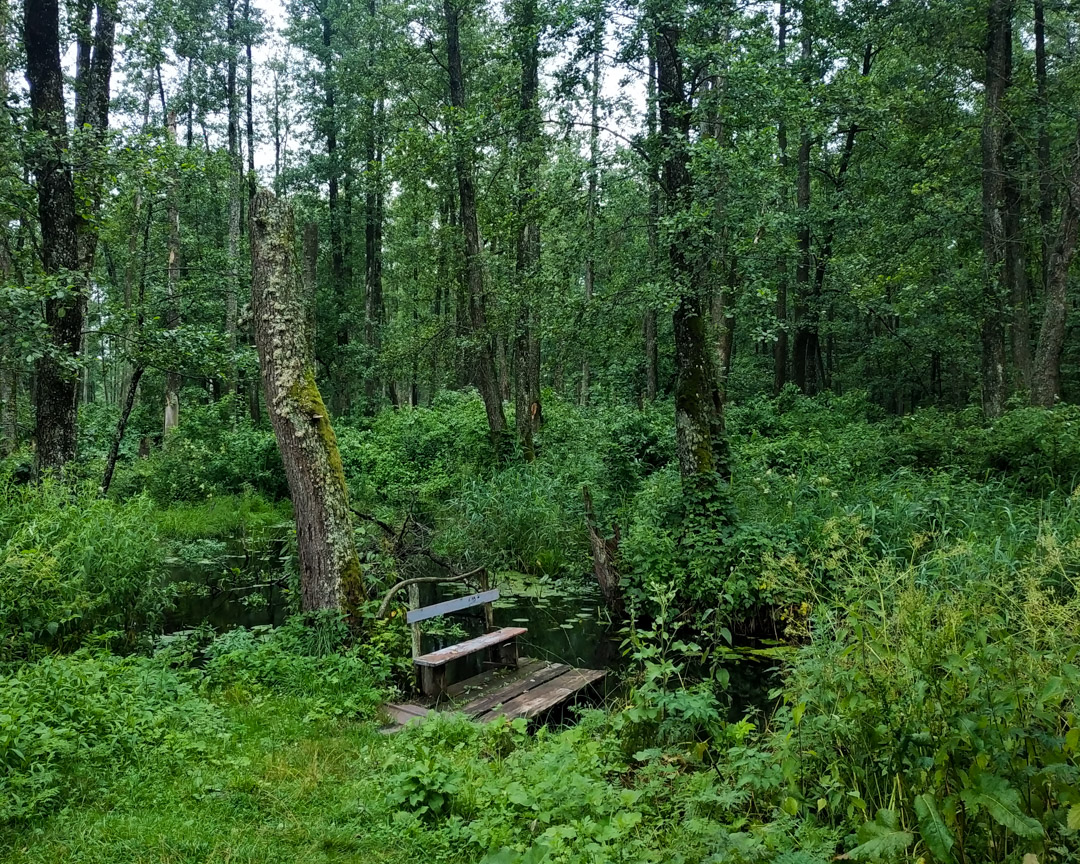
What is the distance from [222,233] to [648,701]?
90.0ft

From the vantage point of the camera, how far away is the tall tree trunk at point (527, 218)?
35.5 ft

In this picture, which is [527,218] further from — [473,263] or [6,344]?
[6,344]

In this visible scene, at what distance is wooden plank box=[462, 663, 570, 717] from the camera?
5.71 meters

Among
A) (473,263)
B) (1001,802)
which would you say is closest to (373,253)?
(473,263)

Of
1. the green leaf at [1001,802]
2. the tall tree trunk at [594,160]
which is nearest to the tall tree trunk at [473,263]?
the tall tree trunk at [594,160]

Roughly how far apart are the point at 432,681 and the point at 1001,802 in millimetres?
4550

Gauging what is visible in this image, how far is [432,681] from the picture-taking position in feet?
19.6

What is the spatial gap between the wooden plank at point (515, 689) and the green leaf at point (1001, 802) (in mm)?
3796

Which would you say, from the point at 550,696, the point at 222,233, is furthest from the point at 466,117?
the point at 222,233

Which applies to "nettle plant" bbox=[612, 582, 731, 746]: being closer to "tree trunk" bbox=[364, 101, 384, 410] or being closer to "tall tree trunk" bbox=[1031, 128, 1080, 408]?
"tall tree trunk" bbox=[1031, 128, 1080, 408]

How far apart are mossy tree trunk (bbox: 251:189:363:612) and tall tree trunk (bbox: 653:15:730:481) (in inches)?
174

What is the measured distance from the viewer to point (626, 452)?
11242mm

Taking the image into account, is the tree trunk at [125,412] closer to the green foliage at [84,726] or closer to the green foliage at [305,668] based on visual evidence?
the green foliage at [305,668]

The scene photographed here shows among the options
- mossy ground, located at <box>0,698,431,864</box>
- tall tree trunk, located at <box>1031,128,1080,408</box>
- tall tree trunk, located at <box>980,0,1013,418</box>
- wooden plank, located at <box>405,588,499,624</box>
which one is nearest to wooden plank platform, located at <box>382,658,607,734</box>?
wooden plank, located at <box>405,588,499,624</box>
